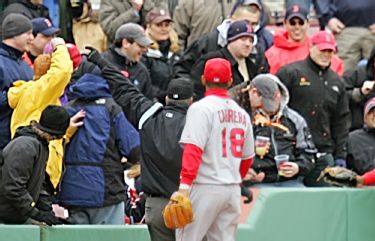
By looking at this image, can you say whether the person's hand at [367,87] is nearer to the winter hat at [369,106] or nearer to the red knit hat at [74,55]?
the winter hat at [369,106]

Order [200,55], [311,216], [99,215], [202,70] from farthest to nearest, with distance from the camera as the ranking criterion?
[200,55]
[202,70]
[311,216]
[99,215]

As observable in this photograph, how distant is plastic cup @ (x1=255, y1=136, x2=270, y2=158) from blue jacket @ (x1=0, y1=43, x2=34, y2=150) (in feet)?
8.14

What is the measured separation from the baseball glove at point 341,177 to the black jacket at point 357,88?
2215mm

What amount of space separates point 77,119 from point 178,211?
1949 mm

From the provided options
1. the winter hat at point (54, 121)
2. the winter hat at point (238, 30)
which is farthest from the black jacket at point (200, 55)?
the winter hat at point (54, 121)

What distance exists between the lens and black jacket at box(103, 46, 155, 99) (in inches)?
512

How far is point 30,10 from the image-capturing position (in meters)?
13.9

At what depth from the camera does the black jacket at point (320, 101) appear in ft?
44.1

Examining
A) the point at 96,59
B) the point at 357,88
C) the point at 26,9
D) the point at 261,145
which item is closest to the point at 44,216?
the point at 96,59

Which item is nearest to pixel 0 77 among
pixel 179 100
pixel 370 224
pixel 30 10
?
pixel 179 100

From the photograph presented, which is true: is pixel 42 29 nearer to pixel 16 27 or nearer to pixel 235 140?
pixel 16 27

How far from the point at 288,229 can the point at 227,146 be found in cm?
195

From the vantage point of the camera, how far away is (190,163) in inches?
376

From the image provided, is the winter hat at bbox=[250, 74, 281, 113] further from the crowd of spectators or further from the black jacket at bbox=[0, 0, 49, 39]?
the black jacket at bbox=[0, 0, 49, 39]
